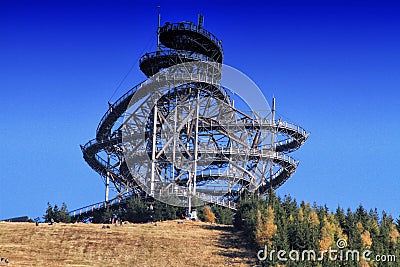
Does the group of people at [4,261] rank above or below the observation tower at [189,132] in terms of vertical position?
below

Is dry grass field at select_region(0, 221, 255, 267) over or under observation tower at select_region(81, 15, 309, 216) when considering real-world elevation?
under

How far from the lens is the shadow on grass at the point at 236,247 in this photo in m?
62.2

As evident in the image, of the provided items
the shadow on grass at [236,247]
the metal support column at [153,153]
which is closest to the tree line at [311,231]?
the shadow on grass at [236,247]

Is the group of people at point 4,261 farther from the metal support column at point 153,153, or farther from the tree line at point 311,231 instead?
the metal support column at point 153,153

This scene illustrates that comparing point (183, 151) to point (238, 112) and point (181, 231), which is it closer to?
point (238, 112)

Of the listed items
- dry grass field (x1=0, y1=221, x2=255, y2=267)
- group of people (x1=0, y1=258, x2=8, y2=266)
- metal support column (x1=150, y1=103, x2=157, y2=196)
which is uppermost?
metal support column (x1=150, y1=103, x2=157, y2=196)

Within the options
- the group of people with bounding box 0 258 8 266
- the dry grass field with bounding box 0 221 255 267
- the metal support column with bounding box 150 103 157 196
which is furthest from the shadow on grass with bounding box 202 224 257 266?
the group of people with bounding box 0 258 8 266

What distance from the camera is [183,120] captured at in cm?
8975

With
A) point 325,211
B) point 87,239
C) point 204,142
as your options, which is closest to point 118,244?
point 87,239

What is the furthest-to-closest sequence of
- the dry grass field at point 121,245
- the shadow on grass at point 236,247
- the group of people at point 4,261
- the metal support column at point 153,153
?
the metal support column at point 153,153 → the shadow on grass at point 236,247 → the dry grass field at point 121,245 → the group of people at point 4,261

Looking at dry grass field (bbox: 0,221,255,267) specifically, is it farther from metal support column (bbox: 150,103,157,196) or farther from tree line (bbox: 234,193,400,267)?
metal support column (bbox: 150,103,157,196)

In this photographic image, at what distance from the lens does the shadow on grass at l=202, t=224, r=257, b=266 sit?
204 feet

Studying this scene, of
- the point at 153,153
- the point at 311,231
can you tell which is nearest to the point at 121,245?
the point at 311,231

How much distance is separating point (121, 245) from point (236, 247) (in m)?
10.6
